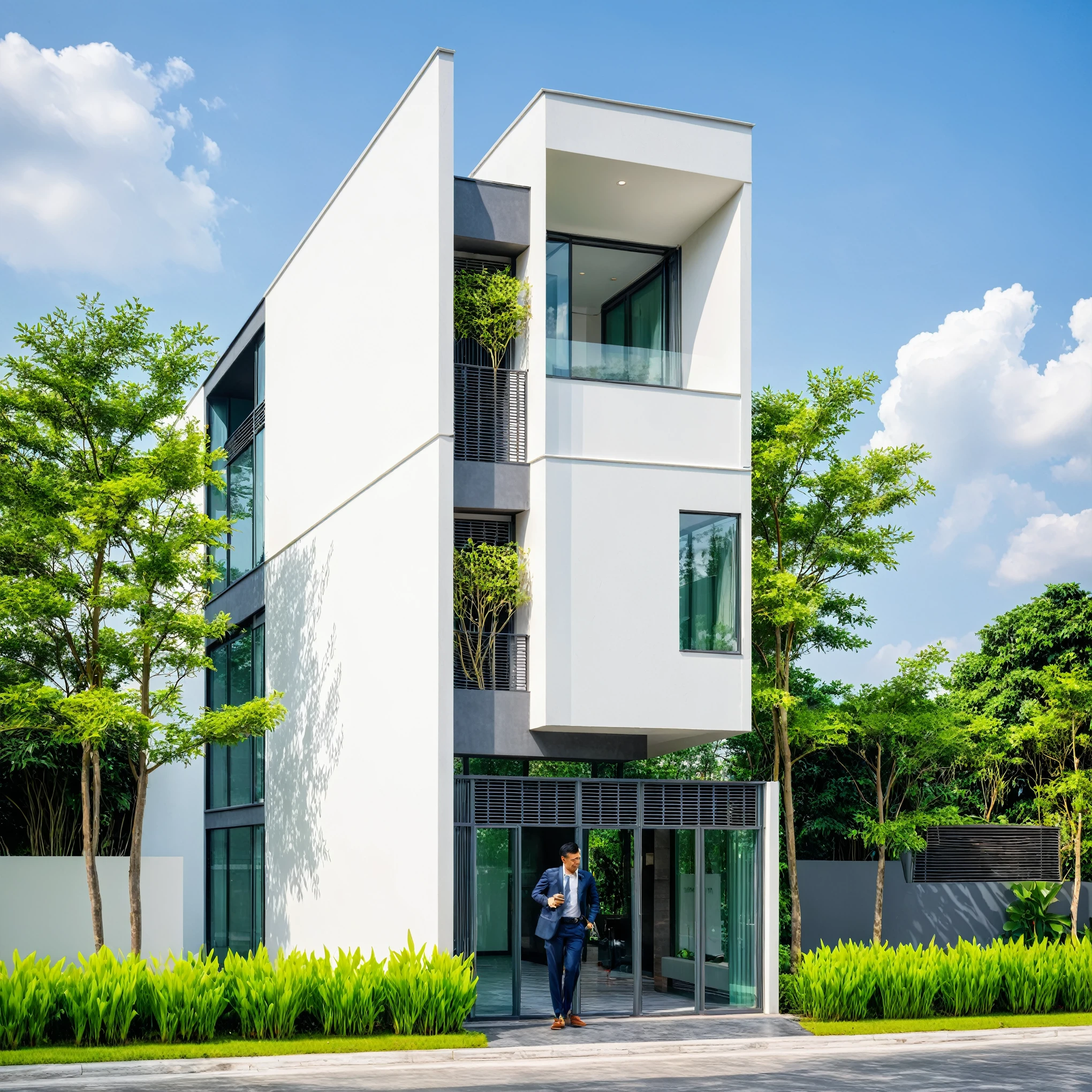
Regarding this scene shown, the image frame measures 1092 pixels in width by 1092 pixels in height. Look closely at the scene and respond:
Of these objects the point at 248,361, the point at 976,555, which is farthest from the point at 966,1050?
the point at 976,555

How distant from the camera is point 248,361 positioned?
24156 mm

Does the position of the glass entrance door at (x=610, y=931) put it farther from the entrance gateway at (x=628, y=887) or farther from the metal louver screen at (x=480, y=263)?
the metal louver screen at (x=480, y=263)

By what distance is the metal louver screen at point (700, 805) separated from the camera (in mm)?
15484

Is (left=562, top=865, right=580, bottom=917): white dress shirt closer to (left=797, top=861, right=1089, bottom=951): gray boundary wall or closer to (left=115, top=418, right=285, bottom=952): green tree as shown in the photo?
(left=115, top=418, right=285, bottom=952): green tree

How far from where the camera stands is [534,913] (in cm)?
1588

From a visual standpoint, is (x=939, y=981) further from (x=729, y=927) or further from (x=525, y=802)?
(x=525, y=802)

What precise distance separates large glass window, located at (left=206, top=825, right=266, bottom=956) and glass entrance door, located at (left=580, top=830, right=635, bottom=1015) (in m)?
6.16

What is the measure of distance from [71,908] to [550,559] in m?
10.1

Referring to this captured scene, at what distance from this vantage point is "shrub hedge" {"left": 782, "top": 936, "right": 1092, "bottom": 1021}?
14.7 meters

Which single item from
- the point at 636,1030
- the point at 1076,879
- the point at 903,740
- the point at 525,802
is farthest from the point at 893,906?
the point at 525,802

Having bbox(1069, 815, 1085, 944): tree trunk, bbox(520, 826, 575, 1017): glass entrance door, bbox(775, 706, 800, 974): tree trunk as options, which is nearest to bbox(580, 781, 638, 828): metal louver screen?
bbox(520, 826, 575, 1017): glass entrance door

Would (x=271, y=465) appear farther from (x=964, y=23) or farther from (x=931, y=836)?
(x=964, y=23)

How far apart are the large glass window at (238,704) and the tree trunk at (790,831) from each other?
26.8 feet

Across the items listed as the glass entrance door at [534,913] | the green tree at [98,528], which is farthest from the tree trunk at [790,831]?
the green tree at [98,528]
